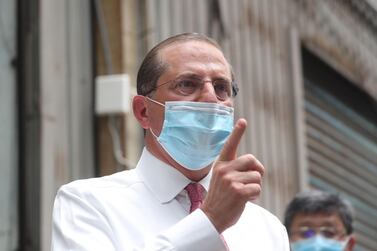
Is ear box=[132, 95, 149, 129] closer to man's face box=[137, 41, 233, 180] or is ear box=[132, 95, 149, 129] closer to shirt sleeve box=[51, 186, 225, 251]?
man's face box=[137, 41, 233, 180]

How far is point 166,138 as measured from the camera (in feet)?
10.6

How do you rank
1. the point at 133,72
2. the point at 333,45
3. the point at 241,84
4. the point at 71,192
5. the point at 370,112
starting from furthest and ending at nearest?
the point at 370,112, the point at 333,45, the point at 241,84, the point at 133,72, the point at 71,192

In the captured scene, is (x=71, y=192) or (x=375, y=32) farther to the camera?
(x=375, y=32)

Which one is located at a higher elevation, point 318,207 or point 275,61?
point 275,61

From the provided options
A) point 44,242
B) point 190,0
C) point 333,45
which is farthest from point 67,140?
point 333,45

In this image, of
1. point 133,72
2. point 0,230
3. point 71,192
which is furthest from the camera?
point 133,72

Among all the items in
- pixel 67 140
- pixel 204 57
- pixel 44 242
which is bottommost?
pixel 44 242

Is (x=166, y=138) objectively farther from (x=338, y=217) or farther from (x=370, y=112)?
(x=370, y=112)

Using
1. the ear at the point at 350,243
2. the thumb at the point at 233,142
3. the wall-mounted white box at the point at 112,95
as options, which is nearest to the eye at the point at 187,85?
the thumb at the point at 233,142

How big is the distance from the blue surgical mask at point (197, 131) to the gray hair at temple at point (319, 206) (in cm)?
209

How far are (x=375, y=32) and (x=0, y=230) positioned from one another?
7569mm

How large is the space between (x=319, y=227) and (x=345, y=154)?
675cm

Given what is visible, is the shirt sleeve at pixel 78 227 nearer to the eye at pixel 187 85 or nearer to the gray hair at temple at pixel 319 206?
the eye at pixel 187 85

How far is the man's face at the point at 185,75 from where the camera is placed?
10.4 ft
